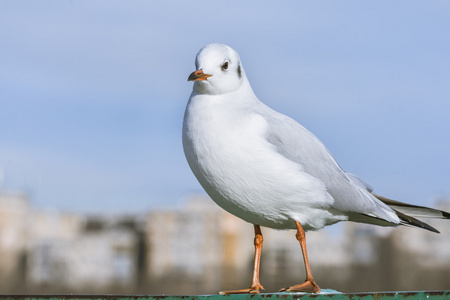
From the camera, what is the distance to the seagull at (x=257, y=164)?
89.4 inches

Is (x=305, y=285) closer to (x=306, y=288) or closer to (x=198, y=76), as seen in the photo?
(x=306, y=288)

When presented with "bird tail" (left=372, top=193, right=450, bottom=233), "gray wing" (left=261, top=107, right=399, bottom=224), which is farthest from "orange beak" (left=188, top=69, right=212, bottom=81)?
"bird tail" (left=372, top=193, right=450, bottom=233)

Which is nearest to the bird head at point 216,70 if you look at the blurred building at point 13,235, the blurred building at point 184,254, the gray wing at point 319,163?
the gray wing at point 319,163

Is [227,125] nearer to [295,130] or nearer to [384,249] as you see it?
[295,130]

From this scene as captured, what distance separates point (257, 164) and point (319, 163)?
31 centimetres

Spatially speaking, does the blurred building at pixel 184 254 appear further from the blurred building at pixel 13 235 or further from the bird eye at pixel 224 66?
the bird eye at pixel 224 66

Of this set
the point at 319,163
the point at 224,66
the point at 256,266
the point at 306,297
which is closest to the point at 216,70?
the point at 224,66

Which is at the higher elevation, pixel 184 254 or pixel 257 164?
pixel 184 254

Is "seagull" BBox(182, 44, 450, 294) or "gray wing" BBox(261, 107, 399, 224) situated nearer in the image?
"seagull" BBox(182, 44, 450, 294)

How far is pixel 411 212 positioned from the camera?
2633mm

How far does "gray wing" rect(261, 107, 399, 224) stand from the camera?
7.93 ft

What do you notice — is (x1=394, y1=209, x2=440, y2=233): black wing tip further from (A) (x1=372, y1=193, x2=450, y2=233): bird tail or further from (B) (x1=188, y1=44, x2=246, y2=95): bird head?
(B) (x1=188, y1=44, x2=246, y2=95): bird head

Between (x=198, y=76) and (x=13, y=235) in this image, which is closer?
(x=198, y=76)

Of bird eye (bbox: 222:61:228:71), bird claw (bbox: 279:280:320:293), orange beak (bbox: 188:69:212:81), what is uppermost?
bird eye (bbox: 222:61:228:71)
